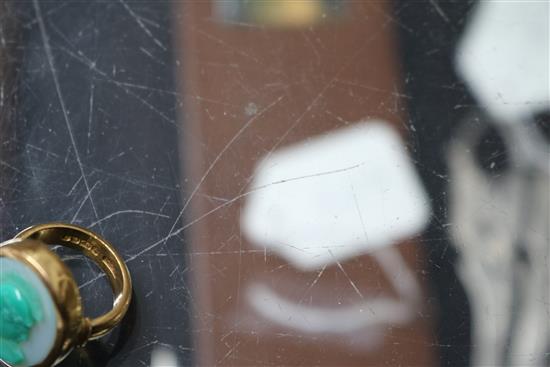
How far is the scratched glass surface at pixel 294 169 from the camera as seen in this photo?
668mm

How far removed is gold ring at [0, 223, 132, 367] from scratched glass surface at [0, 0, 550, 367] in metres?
0.07

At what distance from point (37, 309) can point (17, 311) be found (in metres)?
0.02

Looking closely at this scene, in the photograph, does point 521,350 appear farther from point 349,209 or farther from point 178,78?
point 178,78

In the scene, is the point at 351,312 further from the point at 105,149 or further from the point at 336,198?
the point at 105,149

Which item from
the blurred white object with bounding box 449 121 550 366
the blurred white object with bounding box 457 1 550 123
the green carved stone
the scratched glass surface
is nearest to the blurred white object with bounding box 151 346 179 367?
the scratched glass surface

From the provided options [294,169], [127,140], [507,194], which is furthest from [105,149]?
[507,194]

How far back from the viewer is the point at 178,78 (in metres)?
0.77

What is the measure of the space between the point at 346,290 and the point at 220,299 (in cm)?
11

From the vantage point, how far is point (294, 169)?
73cm

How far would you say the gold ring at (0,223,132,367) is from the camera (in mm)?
567

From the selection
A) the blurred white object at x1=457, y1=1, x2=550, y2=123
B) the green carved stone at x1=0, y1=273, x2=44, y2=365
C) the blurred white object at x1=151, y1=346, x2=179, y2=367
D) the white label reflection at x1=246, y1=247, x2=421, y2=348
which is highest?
the blurred white object at x1=457, y1=1, x2=550, y2=123

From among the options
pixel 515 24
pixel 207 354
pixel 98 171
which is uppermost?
pixel 515 24

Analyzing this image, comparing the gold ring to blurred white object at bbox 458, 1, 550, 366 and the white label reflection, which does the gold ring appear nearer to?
the white label reflection

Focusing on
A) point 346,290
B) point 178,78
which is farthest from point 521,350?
point 178,78
